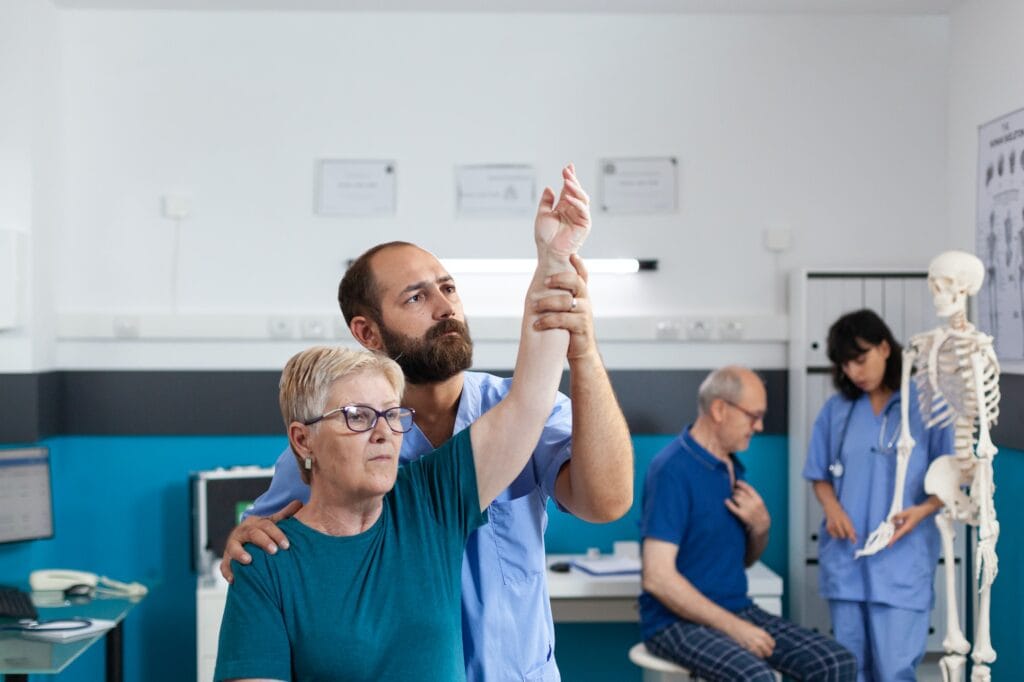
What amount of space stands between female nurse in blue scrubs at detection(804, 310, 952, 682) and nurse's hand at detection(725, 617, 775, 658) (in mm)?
390

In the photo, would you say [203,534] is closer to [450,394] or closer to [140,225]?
[140,225]

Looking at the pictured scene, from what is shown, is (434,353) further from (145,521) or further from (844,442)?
(145,521)

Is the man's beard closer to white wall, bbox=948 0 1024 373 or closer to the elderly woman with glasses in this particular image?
the elderly woman with glasses

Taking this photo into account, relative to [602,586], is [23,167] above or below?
above

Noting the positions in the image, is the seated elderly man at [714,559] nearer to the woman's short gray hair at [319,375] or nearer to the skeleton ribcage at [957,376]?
the skeleton ribcage at [957,376]

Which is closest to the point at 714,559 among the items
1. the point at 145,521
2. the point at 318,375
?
the point at 318,375

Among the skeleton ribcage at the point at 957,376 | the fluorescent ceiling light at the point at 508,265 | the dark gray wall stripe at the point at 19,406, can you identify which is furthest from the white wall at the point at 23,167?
the skeleton ribcage at the point at 957,376

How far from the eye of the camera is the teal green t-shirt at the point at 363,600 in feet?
4.77

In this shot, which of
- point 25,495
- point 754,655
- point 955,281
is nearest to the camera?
point 955,281

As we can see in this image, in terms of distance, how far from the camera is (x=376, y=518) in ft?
5.16

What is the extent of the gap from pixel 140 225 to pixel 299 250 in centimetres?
62

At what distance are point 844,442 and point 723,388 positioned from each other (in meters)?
0.52

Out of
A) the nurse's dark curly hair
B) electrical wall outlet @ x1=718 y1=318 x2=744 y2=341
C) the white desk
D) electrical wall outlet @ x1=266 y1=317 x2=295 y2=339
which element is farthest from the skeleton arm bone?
electrical wall outlet @ x1=266 y1=317 x2=295 y2=339

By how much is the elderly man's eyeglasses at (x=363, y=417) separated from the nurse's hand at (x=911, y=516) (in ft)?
7.71
